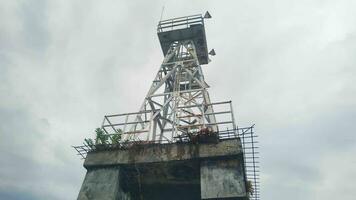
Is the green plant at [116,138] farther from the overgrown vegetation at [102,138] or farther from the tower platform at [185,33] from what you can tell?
the tower platform at [185,33]

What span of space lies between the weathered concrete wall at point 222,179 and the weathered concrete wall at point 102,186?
3.59 m

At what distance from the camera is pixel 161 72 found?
20016mm

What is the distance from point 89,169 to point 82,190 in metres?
1.08

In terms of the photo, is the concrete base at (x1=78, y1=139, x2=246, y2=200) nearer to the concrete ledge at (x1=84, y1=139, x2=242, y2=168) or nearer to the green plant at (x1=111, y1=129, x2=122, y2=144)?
the concrete ledge at (x1=84, y1=139, x2=242, y2=168)

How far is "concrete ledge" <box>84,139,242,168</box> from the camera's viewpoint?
1118cm

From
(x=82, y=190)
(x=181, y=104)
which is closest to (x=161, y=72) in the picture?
(x=181, y=104)

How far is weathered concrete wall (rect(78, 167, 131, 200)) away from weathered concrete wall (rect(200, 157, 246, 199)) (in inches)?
141

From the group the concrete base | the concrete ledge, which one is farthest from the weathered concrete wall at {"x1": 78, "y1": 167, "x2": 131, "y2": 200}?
the concrete ledge

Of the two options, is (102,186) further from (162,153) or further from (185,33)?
(185,33)

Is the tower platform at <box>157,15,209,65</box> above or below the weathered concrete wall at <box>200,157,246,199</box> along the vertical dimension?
above

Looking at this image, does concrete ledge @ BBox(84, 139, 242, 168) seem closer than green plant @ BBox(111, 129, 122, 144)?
Yes

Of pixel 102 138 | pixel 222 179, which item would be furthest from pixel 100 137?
pixel 222 179

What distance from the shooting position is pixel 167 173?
40.5 ft

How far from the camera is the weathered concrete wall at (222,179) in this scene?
10.0 metres
